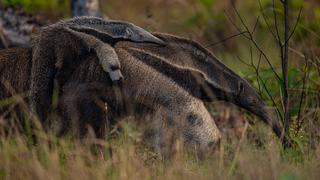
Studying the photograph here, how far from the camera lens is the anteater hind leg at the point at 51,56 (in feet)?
23.5

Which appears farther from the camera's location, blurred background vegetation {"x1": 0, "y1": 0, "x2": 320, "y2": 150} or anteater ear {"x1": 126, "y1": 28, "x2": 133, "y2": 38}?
blurred background vegetation {"x1": 0, "y1": 0, "x2": 320, "y2": 150}

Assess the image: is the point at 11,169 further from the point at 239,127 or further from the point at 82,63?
the point at 239,127

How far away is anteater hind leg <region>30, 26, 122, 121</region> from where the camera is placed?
23.5 feet

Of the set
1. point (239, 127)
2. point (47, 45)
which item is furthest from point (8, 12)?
point (47, 45)

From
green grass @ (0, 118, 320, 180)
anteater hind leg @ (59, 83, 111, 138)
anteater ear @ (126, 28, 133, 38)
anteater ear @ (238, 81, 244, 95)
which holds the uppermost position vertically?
anteater ear @ (126, 28, 133, 38)

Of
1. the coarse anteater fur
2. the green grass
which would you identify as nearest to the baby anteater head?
the coarse anteater fur

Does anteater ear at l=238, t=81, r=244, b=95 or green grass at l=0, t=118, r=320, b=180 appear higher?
anteater ear at l=238, t=81, r=244, b=95

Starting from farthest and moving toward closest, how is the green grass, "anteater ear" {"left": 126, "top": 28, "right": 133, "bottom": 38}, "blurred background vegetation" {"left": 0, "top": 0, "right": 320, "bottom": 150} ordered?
"blurred background vegetation" {"left": 0, "top": 0, "right": 320, "bottom": 150} → "anteater ear" {"left": 126, "top": 28, "right": 133, "bottom": 38} → the green grass

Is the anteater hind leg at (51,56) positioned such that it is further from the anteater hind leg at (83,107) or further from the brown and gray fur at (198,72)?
the brown and gray fur at (198,72)

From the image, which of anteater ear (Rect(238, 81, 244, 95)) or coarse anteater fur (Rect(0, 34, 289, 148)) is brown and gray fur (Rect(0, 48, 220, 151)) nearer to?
coarse anteater fur (Rect(0, 34, 289, 148))

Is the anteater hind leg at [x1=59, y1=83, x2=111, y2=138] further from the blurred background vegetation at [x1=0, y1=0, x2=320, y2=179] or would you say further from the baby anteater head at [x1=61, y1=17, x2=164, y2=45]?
the blurred background vegetation at [x1=0, y1=0, x2=320, y2=179]

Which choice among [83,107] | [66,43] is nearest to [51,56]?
[66,43]

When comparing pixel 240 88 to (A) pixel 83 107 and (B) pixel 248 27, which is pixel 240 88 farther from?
(B) pixel 248 27

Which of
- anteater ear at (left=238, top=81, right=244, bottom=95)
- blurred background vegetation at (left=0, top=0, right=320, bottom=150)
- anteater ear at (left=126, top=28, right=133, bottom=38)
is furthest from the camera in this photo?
blurred background vegetation at (left=0, top=0, right=320, bottom=150)
